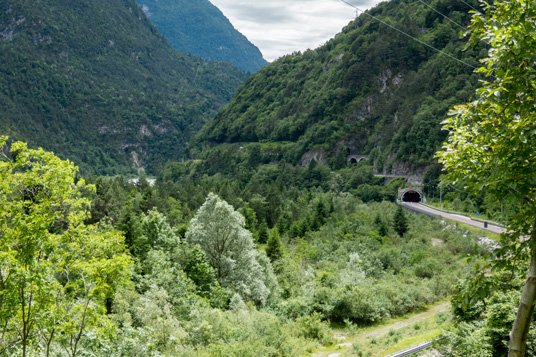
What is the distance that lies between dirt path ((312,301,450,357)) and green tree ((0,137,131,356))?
17.7 meters

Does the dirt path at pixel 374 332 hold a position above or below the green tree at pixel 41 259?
below

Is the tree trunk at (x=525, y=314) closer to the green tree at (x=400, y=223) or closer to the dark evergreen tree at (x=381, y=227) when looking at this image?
the dark evergreen tree at (x=381, y=227)

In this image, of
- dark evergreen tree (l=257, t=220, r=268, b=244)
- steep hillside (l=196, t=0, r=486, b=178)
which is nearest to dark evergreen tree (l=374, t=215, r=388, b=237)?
dark evergreen tree (l=257, t=220, r=268, b=244)

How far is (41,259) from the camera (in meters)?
9.33

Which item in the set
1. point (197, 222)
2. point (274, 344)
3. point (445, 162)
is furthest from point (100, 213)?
point (445, 162)

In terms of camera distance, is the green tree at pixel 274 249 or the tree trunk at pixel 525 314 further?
the green tree at pixel 274 249

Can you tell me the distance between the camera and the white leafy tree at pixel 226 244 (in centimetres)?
3584

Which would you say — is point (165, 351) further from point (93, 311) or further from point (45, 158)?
point (45, 158)

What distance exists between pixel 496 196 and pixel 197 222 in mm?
34430

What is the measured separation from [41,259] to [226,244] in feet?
92.1

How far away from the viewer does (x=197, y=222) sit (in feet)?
125

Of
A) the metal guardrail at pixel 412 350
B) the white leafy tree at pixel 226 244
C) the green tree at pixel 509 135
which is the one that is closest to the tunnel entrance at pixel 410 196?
the white leafy tree at pixel 226 244

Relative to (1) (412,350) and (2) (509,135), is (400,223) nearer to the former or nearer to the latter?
(1) (412,350)

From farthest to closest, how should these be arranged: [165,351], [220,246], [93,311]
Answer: [220,246] < [165,351] < [93,311]
